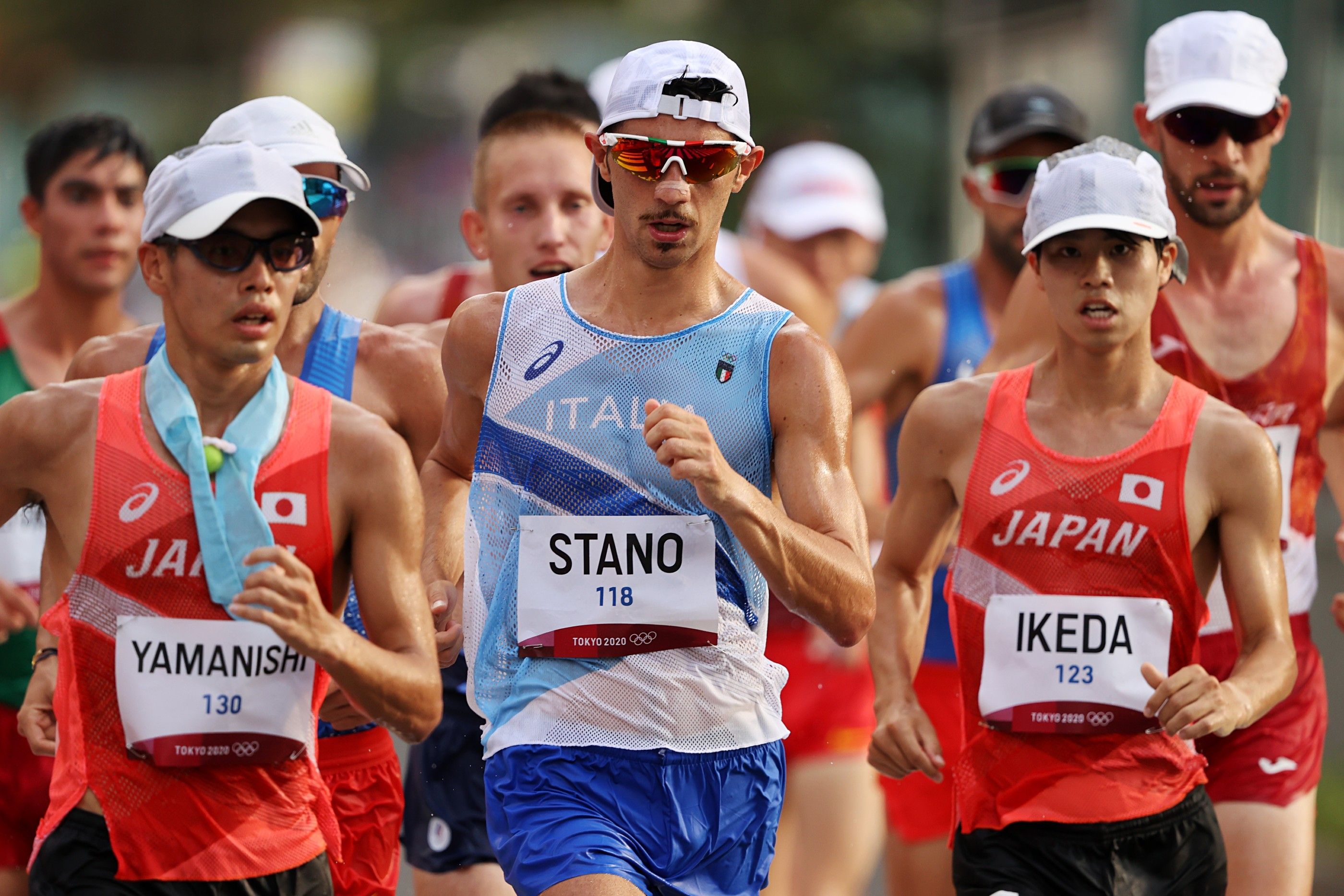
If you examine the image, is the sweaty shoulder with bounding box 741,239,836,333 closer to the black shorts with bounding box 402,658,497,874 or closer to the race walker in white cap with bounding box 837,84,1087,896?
the race walker in white cap with bounding box 837,84,1087,896

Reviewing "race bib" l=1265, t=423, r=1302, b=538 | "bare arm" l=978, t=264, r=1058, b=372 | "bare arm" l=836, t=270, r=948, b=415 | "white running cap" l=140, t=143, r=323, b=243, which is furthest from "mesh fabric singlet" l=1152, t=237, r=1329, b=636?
"white running cap" l=140, t=143, r=323, b=243

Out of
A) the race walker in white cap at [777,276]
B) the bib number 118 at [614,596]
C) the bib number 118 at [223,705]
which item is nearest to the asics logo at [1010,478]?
the bib number 118 at [614,596]

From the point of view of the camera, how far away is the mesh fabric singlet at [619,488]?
203 inches

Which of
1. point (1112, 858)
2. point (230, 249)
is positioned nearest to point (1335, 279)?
point (1112, 858)

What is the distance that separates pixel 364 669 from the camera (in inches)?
187

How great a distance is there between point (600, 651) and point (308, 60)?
1065 inches

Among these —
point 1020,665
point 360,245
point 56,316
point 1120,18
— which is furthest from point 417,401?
point 360,245

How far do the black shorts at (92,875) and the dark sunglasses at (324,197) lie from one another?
1.87 meters

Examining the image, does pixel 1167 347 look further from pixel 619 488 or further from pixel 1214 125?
pixel 619 488

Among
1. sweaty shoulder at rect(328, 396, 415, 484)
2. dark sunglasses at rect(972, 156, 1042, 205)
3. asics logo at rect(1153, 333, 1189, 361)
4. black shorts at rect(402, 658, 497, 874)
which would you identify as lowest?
black shorts at rect(402, 658, 497, 874)

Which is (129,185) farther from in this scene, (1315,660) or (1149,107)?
(1315,660)

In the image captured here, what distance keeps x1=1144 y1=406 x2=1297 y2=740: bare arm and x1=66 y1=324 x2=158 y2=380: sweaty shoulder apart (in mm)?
2768

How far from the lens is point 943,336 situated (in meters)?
8.23

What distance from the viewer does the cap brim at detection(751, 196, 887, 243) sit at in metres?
12.2
